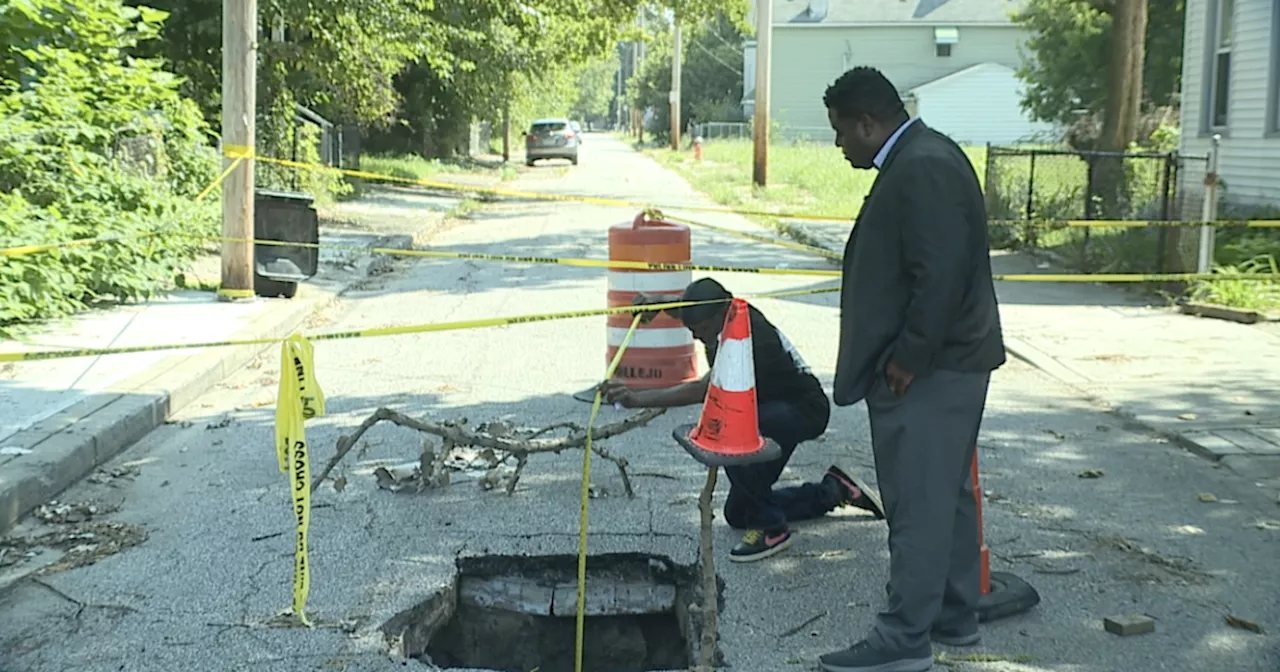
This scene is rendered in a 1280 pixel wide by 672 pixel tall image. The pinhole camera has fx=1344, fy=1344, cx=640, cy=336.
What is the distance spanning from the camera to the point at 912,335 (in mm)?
4195

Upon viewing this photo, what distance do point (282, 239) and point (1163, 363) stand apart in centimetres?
794

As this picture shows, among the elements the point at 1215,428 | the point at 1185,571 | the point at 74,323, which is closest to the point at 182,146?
the point at 74,323

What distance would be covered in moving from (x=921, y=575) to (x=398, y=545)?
2.39 m

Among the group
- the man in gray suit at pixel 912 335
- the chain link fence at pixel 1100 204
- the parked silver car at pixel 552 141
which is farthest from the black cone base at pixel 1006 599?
the parked silver car at pixel 552 141

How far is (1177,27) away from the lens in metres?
36.0

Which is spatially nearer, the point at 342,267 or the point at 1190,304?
the point at 1190,304

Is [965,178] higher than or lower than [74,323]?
higher

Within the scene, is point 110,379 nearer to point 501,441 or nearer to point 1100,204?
point 501,441

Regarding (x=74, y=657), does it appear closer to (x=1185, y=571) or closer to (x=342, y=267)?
(x=1185, y=571)

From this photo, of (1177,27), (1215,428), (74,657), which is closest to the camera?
(74,657)

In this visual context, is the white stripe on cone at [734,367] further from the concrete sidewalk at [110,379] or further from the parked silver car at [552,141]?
the parked silver car at [552,141]

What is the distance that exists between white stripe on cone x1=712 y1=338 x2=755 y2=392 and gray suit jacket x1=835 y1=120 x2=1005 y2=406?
0.60 m

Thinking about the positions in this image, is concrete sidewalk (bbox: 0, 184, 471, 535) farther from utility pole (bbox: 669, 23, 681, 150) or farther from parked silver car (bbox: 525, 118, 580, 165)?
utility pole (bbox: 669, 23, 681, 150)

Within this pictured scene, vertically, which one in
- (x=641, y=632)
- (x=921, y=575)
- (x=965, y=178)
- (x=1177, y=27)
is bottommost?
(x=641, y=632)
